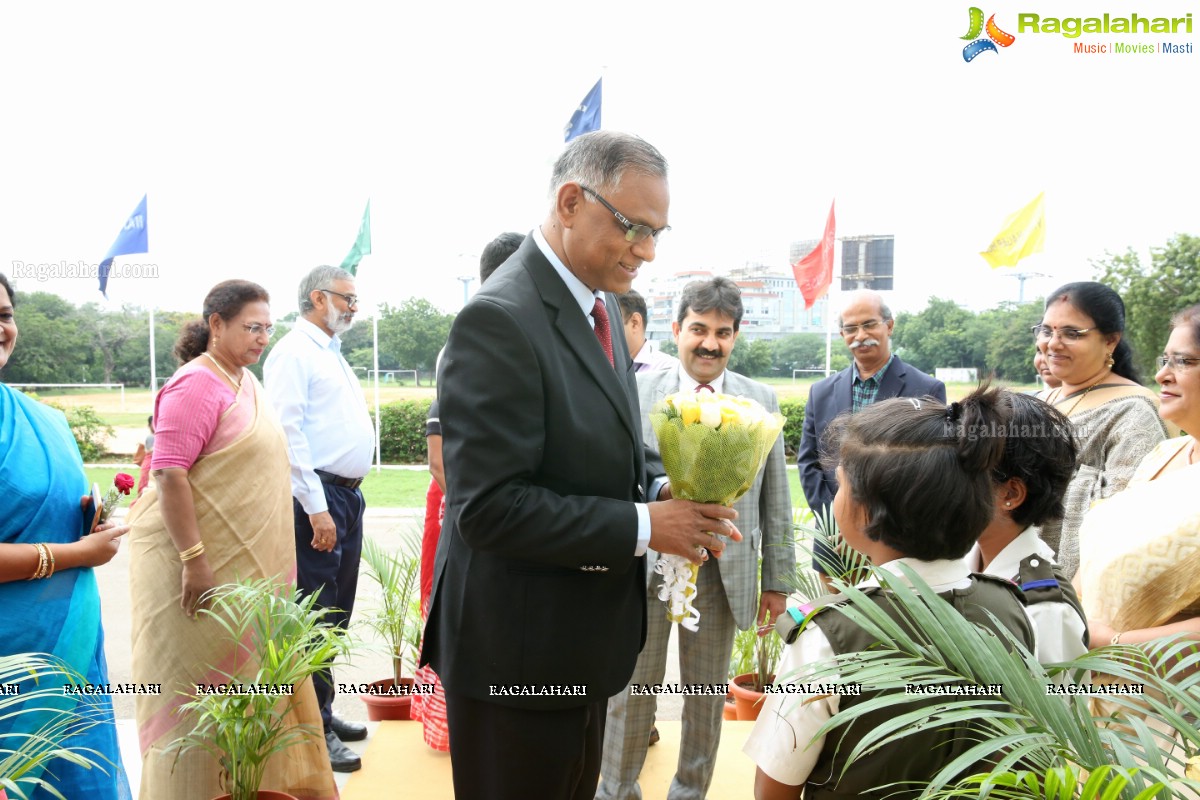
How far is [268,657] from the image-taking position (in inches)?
101

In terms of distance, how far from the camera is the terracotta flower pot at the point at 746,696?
3979 mm

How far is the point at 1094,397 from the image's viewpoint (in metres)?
3.25

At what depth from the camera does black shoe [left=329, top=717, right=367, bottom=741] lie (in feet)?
12.6

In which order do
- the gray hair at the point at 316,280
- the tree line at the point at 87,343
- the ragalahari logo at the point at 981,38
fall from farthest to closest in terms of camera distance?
1. the tree line at the point at 87,343
2. the ragalahari logo at the point at 981,38
3. the gray hair at the point at 316,280

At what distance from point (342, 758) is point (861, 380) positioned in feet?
10.9

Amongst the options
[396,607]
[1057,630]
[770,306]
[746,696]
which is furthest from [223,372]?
[770,306]

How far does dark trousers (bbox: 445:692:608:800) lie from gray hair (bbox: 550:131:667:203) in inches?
47.9

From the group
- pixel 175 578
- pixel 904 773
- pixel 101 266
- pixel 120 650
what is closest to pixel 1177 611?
pixel 904 773

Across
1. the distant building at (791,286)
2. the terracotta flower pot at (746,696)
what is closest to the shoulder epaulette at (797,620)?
the terracotta flower pot at (746,696)

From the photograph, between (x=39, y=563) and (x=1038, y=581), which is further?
(x=39, y=563)

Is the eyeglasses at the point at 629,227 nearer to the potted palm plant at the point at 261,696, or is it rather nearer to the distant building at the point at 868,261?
the potted palm plant at the point at 261,696

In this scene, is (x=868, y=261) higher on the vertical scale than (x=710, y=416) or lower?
higher

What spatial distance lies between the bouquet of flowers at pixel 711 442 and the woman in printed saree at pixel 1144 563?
0.98m

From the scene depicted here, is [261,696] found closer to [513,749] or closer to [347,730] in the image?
[513,749]
